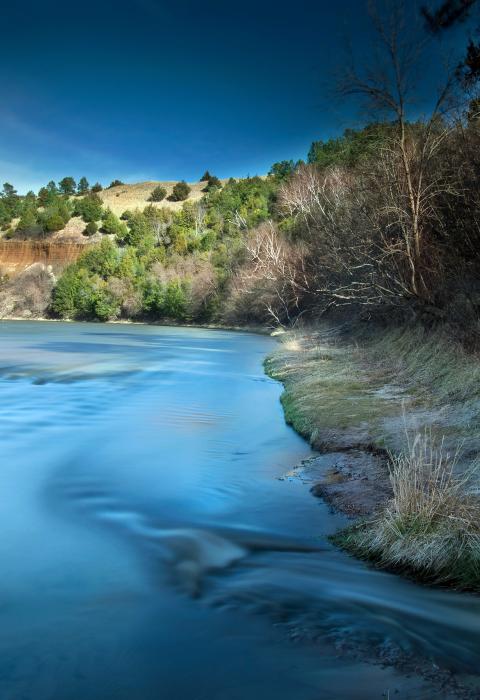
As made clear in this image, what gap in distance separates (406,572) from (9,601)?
3344 millimetres

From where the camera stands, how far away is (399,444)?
933 centimetres

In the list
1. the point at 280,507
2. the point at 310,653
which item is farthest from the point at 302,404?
the point at 310,653

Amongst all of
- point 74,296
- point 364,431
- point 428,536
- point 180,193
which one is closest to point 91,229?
point 180,193

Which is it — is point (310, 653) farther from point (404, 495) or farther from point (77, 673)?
point (404, 495)

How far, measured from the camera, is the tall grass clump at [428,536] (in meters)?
5.25

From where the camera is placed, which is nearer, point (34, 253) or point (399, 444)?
point (399, 444)

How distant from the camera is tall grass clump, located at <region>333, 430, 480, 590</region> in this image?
5246mm

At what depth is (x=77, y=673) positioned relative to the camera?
396 centimetres

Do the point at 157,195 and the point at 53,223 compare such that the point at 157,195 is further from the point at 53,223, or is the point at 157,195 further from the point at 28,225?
the point at 28,225

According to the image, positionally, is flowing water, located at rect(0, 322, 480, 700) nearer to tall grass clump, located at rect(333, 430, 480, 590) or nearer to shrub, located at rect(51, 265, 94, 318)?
tall grass clump, located at rect(333, 430, 480, 590)

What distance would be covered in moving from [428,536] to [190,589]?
214 centimetres

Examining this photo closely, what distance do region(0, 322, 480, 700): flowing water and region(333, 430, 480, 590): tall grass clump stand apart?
9.4 inches

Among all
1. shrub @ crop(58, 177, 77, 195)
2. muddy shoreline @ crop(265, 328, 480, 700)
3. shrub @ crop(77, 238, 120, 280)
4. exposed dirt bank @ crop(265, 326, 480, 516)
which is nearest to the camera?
muddy shoreline @ crop(265, 328, 480, 700)

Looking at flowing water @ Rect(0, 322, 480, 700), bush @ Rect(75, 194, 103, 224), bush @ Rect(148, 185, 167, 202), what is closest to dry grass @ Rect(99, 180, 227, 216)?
bush @ Rect(148, 185, 167, 202)
